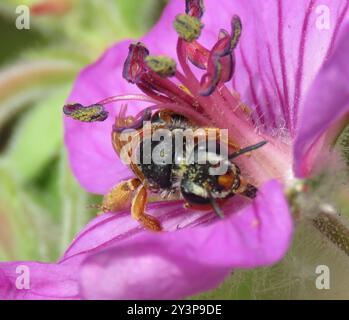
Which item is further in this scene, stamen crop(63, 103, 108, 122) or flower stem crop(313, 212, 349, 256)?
stamen crop(63, 103, 108, 122)

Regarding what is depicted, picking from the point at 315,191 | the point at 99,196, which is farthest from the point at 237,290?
the point at 99,196

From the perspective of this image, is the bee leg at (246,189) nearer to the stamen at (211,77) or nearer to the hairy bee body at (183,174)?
the hairy bee body at (183,174)

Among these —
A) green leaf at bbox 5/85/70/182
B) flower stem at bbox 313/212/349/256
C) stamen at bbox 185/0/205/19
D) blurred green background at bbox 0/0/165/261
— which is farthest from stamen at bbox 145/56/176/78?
green leaf at bbox 5/85/70/182

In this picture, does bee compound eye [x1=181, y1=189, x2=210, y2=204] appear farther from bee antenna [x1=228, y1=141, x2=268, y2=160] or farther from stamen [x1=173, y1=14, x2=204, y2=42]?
stamen [x1=173, y1=14, x2=204, y2=42]

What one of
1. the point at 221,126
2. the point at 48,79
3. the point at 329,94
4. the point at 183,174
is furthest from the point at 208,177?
the point at 48,79

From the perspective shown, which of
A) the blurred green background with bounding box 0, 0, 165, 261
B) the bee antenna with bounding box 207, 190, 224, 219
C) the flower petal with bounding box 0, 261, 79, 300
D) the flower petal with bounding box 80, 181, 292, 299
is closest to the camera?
the flower petal with bounding box 80, 181, 292, 299

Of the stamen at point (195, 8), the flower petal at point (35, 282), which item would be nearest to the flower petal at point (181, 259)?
the flower petal at point (35, 282)
